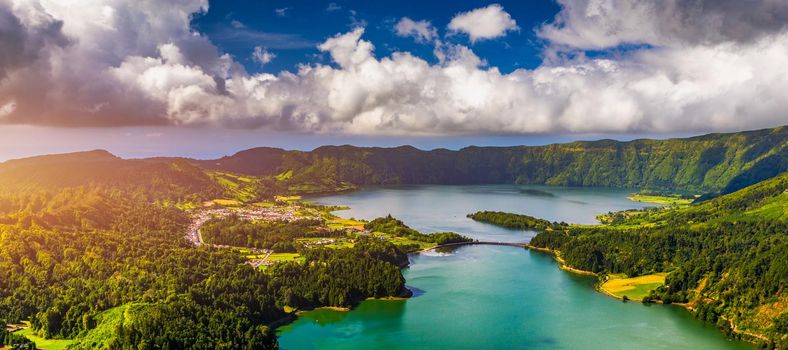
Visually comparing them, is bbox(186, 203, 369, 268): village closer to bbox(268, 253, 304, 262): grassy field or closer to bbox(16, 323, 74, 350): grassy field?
bbox(268, 253, 304, 262): grassy field

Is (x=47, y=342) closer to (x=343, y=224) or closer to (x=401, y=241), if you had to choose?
(x=401, y=241)

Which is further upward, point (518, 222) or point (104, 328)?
point (518, 222)

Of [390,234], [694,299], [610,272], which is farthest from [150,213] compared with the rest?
[694,299]

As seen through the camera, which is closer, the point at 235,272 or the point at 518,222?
the point at 235,272

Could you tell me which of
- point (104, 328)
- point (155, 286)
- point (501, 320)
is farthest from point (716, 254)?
point (104, 328)

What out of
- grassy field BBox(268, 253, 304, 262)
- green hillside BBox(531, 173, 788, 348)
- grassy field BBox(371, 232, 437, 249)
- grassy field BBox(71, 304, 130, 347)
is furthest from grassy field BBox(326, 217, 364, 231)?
grassy field BBox(71, 304, 130, 347)

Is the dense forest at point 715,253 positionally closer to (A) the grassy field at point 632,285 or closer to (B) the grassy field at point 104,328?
(A) the grassy field at point 632,285

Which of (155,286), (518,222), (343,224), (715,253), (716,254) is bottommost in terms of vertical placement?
(155,286)
